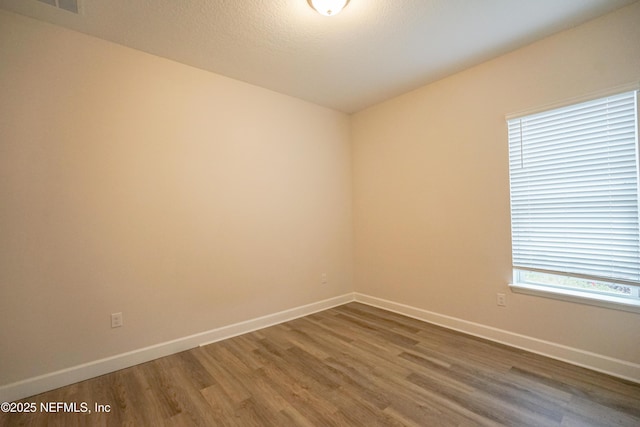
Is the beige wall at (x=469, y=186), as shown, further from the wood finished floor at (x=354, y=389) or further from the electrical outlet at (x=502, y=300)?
the wood finished floor at (x=354, y=389)

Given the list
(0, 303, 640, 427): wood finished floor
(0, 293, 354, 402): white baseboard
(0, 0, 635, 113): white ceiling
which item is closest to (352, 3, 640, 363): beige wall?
(0, 0, 635, 113): white ceiling

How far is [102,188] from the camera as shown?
7.48ft

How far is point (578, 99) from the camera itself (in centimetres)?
222

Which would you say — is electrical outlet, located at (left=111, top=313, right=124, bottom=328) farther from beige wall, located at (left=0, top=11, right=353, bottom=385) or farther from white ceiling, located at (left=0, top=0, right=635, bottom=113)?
white ceiling, located at (left=0, top=0, right=635, bottom=113)

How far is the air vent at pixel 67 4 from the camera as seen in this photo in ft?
6.16

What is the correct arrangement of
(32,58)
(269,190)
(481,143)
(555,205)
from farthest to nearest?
(269,190), (481,143), (555,205), (32,58)

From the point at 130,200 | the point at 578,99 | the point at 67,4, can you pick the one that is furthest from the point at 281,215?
the point at 578,99

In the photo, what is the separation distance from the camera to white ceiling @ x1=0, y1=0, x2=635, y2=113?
1979mm

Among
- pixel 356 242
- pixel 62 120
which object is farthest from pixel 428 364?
pixel 62 120

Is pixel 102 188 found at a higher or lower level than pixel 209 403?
higher

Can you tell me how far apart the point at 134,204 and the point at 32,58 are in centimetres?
123

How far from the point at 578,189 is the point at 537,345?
138 centimetres

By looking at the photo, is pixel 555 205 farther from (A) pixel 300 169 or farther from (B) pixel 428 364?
(A) pixel 300 169

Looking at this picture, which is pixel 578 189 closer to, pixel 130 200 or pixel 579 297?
pixel 579 297
